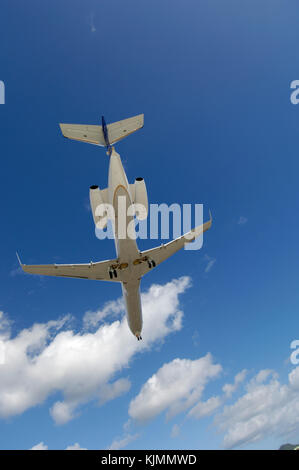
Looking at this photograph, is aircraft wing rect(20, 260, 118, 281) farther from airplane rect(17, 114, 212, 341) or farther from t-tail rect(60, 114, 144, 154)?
t-tail rect(60, 114, 144, 154)

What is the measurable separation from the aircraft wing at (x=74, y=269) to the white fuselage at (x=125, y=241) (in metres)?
1.55

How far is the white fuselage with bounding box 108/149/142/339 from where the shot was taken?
2156 cm

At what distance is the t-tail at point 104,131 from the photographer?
24812 mm

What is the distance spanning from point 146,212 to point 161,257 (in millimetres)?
5307

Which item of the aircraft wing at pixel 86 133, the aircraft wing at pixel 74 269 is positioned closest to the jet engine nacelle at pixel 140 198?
the aircraft wing at pixel 86 133

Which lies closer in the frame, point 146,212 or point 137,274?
point 146,212

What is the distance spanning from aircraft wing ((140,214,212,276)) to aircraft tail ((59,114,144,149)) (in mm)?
9996

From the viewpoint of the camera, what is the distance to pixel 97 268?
88.8 ft

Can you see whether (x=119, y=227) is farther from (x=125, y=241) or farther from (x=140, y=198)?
(x=140, y=198)

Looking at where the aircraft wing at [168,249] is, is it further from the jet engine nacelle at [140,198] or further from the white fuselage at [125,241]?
the jet engine nacelle at [140,198]

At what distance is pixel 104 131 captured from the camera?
25109 mm
